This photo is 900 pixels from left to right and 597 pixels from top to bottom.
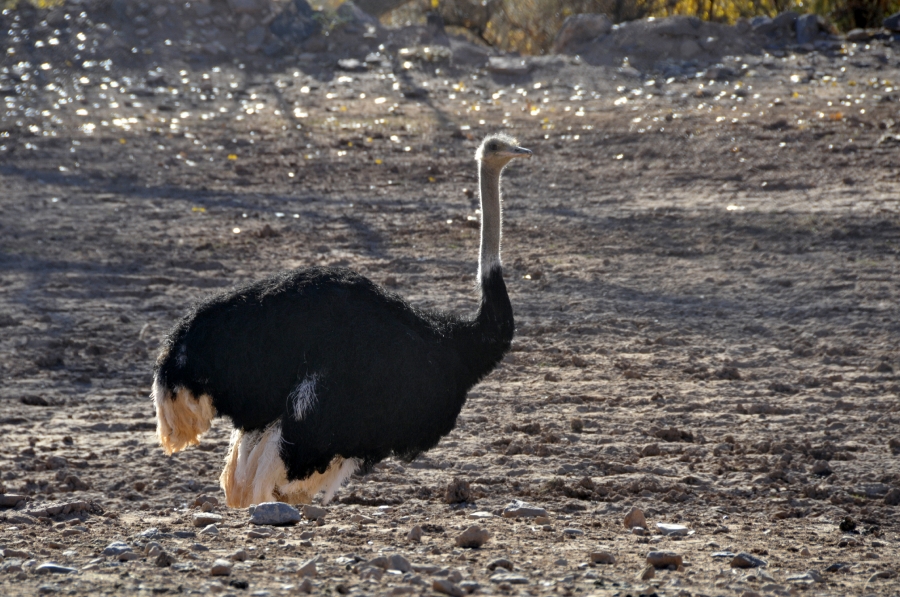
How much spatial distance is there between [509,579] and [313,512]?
122 centimetres

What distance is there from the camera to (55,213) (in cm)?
928

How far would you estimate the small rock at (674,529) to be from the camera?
4254 mm

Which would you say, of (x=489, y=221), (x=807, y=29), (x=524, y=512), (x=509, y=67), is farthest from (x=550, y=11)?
(x=524, y=512)

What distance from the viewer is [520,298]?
25.0ft

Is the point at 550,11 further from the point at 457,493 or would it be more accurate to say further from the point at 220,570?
the point at 220,570

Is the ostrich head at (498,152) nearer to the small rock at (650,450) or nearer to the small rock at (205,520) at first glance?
the small rock at (650,450)

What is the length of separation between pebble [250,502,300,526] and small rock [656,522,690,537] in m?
1.39

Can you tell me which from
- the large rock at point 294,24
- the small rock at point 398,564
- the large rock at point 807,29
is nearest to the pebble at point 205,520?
the small rock at point 398,564

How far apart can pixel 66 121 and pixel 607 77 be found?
609 cm

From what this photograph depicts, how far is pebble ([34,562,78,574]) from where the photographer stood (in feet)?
11.3

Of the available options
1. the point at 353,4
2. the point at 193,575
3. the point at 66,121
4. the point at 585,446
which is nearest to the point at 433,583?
the point at 193,575

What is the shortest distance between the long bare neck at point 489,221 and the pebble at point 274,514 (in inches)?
52.6

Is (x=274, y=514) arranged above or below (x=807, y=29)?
below

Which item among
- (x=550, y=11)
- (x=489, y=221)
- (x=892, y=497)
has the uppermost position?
(x=550, y=11)
